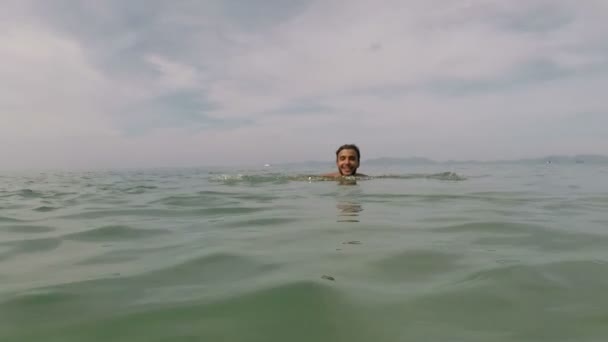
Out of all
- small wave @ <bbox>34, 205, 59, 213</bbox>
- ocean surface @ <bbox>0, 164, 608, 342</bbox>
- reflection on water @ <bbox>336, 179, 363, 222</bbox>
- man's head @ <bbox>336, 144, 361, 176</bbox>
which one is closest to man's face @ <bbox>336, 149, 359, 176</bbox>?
man's head @ <bbox>336, 144, 361, 176</bbox>

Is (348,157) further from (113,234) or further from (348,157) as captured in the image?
(113,234)

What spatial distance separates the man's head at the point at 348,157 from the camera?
1300 centimetres

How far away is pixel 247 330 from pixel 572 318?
1.47 meters

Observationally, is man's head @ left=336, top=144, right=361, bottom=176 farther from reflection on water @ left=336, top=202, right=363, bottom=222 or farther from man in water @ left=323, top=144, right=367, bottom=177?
reflection on water @ left=336, top=202, right=363, bottom=222

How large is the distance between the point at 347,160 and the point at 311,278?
Answer: 408 inches

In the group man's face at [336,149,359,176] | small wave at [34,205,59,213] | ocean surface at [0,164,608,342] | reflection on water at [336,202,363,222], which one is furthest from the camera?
man's face at [336,149,359,176]

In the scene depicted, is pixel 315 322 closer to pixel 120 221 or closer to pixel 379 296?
pixel 379 296

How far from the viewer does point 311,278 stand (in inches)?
110

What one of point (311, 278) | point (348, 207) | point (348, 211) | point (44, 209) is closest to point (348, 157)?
point (348, 207)

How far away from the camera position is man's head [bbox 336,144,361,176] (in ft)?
42.7

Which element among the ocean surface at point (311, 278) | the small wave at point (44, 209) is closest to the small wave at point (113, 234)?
the ocean surface at point (311, 278)

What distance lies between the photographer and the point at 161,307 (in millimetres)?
2348

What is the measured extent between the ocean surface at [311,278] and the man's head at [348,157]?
7.25 m

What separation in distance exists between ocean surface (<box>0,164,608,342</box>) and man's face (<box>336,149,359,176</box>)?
725 cm
